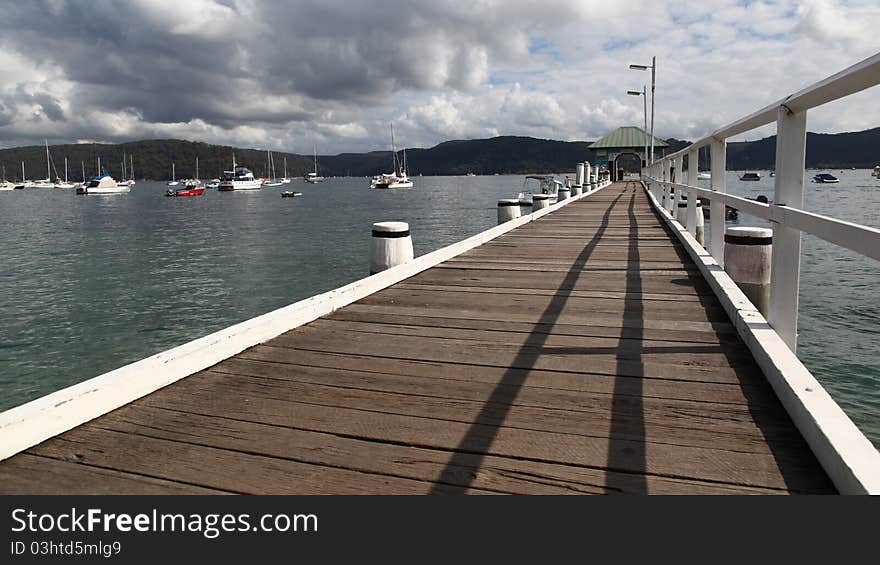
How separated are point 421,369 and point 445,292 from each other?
2195 mm

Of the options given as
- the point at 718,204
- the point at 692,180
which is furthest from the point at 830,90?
the point at 692,180

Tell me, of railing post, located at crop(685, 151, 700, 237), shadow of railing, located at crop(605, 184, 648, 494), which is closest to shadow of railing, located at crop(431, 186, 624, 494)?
shadow of railing, located at crop(605, 184, 648, 494)

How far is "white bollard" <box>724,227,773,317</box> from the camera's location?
4.98m

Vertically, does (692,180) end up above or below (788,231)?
above

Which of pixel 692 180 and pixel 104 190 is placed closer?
pixel 692 180

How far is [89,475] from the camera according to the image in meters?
2.18

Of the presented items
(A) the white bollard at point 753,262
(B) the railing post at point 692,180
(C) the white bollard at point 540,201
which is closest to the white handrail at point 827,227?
(A) the white bollard at point 753,262

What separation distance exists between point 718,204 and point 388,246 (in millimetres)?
3128

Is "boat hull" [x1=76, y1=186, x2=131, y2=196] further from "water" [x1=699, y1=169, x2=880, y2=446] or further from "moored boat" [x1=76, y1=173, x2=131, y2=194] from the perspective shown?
"water" [x1=699, y1=169, x2=880, y2=446]

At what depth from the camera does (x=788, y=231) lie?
3.27 metres

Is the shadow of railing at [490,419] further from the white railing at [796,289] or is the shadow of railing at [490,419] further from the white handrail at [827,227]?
the white handrail at [827,227]

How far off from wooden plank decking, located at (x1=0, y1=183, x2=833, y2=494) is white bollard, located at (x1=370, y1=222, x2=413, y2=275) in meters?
1.79

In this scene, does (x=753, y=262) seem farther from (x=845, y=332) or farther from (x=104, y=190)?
(x=104, y=190)
